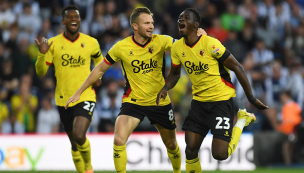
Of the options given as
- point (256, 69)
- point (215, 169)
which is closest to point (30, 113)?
point (215, 169)

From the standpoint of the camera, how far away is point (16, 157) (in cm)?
1188

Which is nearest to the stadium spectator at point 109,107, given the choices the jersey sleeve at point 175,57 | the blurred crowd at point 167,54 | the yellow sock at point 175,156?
the blurred crowd at point 167,54

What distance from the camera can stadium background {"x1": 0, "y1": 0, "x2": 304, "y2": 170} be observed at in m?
13.3

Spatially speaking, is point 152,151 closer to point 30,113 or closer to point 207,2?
point 30,113

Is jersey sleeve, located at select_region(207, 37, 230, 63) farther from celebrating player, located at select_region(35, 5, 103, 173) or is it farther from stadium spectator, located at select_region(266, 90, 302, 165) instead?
stadium spectator, located at select_region(266, 90, 302, 165)

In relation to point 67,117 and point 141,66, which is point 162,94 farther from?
point 67,117

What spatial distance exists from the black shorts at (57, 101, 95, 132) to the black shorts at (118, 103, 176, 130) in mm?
1013

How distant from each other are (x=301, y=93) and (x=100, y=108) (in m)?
5.75

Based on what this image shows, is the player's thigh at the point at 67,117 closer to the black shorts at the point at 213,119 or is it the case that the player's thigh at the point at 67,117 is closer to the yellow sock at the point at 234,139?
the black shorts at the point at 213,119

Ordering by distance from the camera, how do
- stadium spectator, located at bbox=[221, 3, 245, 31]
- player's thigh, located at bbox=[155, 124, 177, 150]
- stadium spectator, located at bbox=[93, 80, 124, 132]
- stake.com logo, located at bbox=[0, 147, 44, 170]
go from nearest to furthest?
player's thigh, located at bbox=[155, 124, 177, 150], stake.com logo, located at bbox=[0, 147, 44, 170], stadium spectator, located at bbox=[93, 80, 124, 132], stadium spectator, located at bbox=[221, 3, 245, 31]

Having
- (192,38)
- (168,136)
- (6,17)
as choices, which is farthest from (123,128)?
(6,17)

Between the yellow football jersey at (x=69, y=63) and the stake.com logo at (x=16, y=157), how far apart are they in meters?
3.59

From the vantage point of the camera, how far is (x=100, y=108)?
13.7 meters

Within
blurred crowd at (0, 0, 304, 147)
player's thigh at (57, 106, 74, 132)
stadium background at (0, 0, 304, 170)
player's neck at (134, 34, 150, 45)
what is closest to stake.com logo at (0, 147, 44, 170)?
stadium background at (0, 0, 304, 170)
